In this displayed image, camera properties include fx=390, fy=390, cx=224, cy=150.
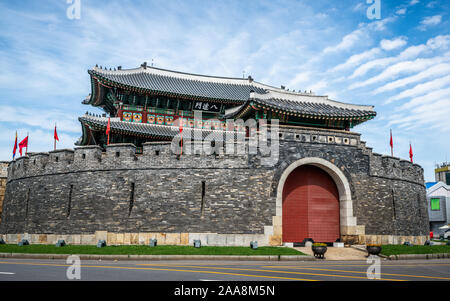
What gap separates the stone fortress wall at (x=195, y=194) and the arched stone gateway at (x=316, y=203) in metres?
0.15

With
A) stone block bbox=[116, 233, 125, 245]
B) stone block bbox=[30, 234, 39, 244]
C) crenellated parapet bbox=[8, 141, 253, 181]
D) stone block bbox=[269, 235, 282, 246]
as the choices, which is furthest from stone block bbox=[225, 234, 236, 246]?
stone block bbox=[30, 234, 39, 244]

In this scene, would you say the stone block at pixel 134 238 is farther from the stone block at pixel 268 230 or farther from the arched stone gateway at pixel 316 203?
the arched stone gateway at pixel 316 203

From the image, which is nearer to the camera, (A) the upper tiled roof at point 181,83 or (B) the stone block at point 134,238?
(B) the stone block at point 134,238

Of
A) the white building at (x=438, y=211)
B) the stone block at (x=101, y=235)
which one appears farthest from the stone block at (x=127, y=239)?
the white building at (x=438, y=211)

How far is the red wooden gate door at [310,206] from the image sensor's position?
1938cm

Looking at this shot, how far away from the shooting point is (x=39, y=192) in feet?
70.1

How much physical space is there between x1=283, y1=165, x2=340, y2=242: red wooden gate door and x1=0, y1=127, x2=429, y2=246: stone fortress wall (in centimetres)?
65

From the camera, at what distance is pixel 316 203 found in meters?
19.9

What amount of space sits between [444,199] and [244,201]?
127ft

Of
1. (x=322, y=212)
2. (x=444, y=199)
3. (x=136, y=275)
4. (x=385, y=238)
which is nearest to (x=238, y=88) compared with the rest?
(x=322, y=212)

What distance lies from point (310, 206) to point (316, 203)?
374 millimetres

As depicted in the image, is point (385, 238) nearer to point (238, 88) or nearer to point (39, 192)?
point (238, 88)

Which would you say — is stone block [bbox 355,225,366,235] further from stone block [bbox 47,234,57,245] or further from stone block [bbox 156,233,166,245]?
stone block [bbox 47,234,57,245]

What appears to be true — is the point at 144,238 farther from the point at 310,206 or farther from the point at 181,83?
the point at 181,83
